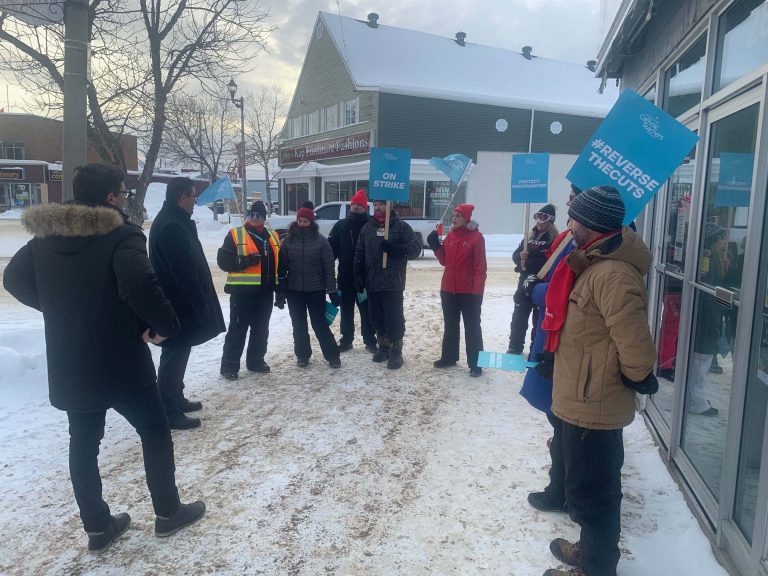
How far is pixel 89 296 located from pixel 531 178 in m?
5.06

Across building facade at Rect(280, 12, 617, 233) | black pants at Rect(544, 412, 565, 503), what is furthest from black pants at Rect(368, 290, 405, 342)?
building facade at Rect(280, 12, 617, 233)

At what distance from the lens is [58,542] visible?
9.91 feet

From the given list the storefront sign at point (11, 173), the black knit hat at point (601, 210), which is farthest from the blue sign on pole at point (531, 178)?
the storefront sign at point (11, 173)

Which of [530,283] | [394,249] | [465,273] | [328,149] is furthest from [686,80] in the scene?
[328,149]

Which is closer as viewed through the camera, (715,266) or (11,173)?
(715,266)

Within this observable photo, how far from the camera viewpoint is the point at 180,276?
4121 mm

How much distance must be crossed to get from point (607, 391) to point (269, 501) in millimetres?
2141

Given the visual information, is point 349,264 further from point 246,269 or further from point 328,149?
point 328,149

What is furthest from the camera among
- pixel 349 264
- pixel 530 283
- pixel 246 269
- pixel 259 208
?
pixel 349 264

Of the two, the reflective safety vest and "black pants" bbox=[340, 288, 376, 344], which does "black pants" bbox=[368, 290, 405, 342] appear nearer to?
"black pants" bbox=[340, 288, 376, 344]

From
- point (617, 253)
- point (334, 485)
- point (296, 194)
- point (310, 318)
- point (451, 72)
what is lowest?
point (334, 485)

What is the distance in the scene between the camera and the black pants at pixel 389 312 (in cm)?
619

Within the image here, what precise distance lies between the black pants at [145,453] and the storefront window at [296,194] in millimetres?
27612

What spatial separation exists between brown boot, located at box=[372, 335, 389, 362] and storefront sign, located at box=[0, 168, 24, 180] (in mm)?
48826
